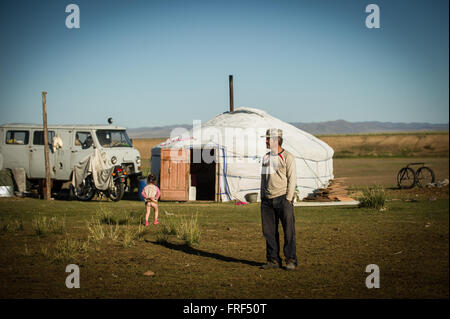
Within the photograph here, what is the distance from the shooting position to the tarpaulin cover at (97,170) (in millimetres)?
14953

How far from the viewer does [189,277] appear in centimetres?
607

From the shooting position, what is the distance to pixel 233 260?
Result: 7047 millimetres

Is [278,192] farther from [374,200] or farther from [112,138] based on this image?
[112,138]

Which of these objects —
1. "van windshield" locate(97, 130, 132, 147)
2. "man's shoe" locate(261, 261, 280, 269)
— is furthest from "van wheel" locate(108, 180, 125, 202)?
"man's shoe" locate(261, 261, 280, 269)

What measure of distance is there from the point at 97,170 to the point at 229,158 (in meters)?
4.40

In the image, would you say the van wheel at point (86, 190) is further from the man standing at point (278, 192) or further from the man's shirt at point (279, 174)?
the man's shirt at point (279, 174)

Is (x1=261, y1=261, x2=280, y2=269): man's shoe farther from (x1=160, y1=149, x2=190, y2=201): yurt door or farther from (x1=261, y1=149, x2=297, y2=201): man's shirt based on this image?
(x1=160, y1=149, x2=190, y2=201): yurt door

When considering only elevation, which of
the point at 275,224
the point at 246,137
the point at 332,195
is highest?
the point at 246,137

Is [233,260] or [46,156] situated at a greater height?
[46,156]

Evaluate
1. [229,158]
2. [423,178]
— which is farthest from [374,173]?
[229,158]

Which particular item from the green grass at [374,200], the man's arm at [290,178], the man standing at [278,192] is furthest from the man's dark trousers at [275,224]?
the green grass at [374,200]

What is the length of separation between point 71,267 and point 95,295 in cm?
136
